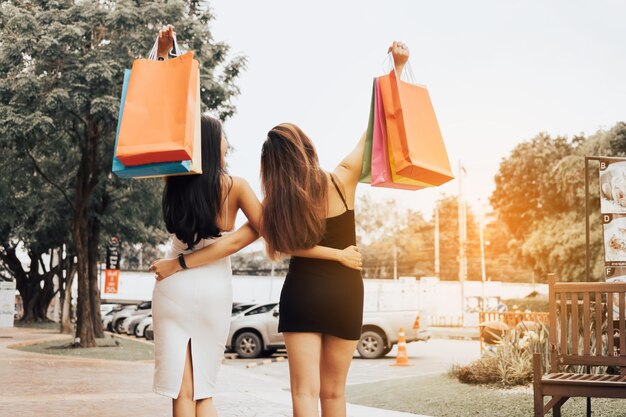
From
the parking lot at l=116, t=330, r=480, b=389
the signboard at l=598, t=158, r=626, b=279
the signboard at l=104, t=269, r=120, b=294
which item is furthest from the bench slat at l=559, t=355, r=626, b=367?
the signboard at l=104, t=269, r=120, b=294

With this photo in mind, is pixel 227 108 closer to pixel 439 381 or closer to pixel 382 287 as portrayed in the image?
pixel 439 381

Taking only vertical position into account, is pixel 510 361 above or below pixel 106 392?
above

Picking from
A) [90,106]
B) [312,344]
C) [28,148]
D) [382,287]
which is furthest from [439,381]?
[382,287]

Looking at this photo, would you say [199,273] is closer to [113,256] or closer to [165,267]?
[165,267]

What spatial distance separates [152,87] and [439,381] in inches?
342

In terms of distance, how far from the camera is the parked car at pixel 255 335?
18.4 meters

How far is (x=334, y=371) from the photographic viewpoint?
11.1 feet

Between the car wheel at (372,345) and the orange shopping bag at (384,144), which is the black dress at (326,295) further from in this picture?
the car wheel at (372,345)

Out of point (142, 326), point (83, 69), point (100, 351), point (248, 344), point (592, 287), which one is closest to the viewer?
point (592, 287)

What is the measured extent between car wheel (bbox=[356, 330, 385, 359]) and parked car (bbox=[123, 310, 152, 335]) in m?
12.0

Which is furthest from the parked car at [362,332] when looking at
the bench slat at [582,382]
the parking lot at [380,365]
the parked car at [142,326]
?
the bench slat at [582,382]

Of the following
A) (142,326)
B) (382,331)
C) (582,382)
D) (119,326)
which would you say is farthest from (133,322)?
(582,382)

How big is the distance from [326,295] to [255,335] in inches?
612

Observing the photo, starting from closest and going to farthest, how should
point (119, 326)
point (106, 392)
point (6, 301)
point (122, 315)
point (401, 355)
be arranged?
point (106, 392) < point (401, 355) < point (6, 301) < point (119, 326) < point (122, 315)
